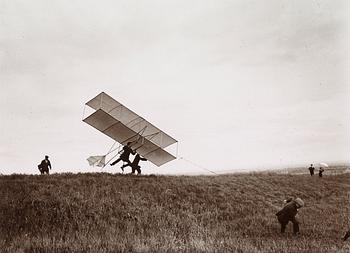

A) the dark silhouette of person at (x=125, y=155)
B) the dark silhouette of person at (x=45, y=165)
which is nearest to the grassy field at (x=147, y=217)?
the dark silhouette of person at (x=125, y=155)

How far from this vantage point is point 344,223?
17016mm

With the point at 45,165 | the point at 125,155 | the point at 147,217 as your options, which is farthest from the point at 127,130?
the point at 147,217

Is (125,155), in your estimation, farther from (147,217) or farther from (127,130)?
(147,217)

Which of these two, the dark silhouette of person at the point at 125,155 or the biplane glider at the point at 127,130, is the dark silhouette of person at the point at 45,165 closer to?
the biplane glider at the point at 127,130

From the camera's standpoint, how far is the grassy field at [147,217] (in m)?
10.6

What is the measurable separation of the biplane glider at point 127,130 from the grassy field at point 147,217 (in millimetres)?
2283

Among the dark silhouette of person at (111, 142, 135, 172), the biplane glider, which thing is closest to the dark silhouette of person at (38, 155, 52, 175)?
the biplane glider

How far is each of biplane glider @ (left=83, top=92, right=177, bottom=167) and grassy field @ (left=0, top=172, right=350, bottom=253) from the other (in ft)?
7.49

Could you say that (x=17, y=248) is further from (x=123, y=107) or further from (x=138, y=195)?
(x=123, y=107)

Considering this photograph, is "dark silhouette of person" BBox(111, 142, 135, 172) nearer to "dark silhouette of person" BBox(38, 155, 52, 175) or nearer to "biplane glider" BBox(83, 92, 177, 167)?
"biplane glider" BBox(83, 92, 177, 167)

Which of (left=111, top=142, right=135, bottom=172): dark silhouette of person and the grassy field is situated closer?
the grassy field

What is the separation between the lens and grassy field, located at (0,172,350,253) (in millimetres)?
10562

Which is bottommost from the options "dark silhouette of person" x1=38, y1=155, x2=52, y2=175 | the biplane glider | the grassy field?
the grassy field

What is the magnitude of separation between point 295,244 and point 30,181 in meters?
12.9
